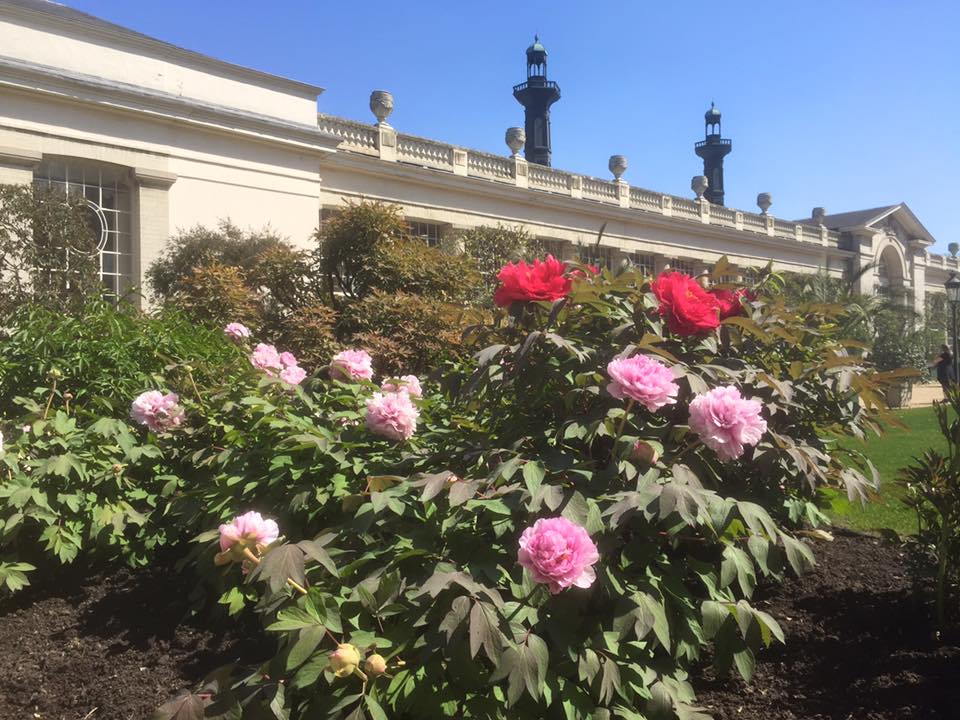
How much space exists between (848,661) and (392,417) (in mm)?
2126

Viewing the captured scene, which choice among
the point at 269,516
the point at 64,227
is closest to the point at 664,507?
the point at 269,516

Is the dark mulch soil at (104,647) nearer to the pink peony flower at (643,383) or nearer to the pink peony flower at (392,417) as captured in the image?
the pink peony flower at (392,417)

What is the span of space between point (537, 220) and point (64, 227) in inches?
645

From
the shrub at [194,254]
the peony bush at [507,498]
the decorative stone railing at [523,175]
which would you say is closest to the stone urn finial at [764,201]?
the decorative stone railing at [523,175]

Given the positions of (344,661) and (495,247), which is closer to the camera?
(344,661)

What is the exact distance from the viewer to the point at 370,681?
6.97ft

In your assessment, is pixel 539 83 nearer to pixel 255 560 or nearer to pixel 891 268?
pixel 891 268

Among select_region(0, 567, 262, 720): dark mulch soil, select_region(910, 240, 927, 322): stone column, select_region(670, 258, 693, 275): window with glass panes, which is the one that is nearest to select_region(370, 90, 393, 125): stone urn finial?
select_region(670, 258, 693, 275): window with glass panes

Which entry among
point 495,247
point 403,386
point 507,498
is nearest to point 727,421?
point 507,498

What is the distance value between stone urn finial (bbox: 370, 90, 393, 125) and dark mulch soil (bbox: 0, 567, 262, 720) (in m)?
18.6

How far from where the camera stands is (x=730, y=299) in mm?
3486

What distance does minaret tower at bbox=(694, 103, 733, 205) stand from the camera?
61.9m

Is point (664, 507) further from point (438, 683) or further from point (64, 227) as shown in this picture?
point (64, 227)

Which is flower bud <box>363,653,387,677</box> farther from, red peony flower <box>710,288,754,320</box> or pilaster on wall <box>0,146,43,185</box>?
pilaster on wall <box>0,146,43,185</box>
